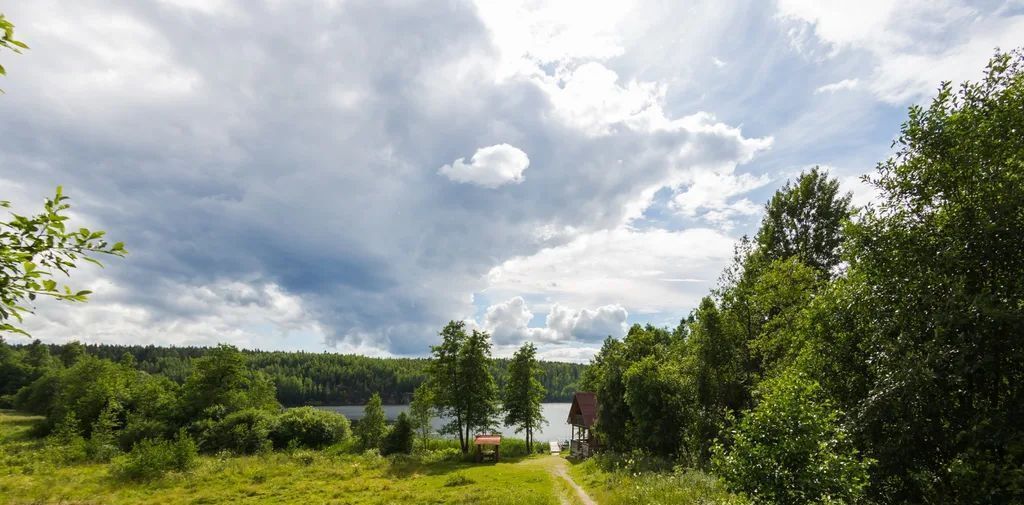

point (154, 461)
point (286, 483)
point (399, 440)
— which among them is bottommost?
point (399, 440)

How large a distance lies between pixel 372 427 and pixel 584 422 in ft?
69.0

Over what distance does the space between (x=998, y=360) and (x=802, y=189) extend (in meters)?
21.5

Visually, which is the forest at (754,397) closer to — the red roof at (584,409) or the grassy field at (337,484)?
the grassy field at (337,484)

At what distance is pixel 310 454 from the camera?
35375mm

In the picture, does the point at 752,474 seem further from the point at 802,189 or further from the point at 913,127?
the point at 802,189

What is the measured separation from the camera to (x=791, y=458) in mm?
7824

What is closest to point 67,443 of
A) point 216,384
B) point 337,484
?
point 216,384

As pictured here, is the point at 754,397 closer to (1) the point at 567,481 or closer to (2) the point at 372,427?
(1) the point at 567,481

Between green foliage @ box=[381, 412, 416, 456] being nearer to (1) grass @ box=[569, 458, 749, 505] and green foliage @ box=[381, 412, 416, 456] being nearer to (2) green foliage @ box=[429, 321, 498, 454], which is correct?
(2) green foliage @ box=[429, 321, 498, 454]

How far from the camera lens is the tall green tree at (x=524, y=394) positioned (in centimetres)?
4766

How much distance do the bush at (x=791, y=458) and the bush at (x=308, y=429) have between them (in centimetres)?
4199

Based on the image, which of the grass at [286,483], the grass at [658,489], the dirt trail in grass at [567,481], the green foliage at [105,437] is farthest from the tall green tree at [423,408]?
the grass at [658,489]

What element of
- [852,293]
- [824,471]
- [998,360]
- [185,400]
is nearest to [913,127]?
[852,293]

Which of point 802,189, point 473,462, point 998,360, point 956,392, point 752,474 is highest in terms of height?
point 802,189
